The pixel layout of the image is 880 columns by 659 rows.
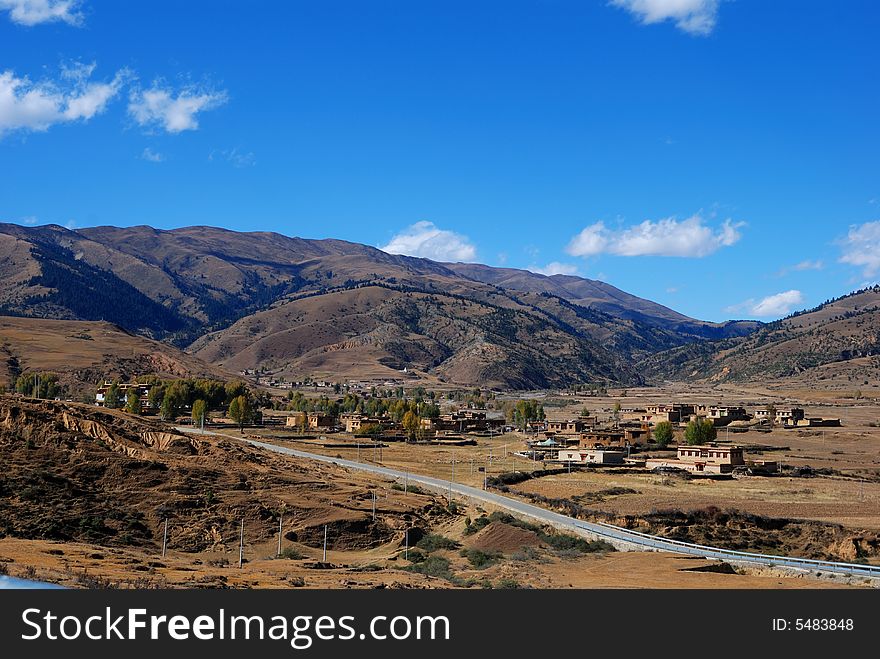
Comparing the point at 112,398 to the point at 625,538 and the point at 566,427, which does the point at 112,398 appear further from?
the point at 625,538

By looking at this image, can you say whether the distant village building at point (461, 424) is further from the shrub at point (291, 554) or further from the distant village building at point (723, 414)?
the shrub at point (291, 554)

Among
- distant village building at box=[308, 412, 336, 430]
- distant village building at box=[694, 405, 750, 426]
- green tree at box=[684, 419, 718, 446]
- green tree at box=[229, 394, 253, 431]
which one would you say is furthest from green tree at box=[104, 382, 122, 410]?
distant village building at box=[694, 405, 750, 426]

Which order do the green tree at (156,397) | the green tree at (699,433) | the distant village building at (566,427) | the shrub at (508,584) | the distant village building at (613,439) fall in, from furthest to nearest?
the green tree at (156,397)
the distant village building at (566,427)
the distant village building at (613,439)
the green tree at (699,433)
the shrub at (508,584)

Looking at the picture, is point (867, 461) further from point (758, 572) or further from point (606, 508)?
point (758, 572)

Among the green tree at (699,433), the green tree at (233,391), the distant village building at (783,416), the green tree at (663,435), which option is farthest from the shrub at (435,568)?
the distant village building at (783,416)

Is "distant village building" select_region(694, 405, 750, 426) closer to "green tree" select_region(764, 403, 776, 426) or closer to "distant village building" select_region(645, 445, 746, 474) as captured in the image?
"green tree" select_region(764, 403, 776, 426)

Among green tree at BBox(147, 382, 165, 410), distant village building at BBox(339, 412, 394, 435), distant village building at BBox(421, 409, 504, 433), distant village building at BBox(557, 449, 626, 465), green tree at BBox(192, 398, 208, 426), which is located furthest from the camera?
distant village building at BBox(421, 409, 504, 433)

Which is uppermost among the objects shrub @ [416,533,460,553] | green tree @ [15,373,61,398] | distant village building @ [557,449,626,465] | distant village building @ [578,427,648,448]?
green tree @ [15,373,61,398]

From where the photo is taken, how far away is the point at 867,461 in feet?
342

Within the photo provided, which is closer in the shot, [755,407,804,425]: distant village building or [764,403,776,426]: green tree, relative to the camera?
[755,407,804,425]: distant village building

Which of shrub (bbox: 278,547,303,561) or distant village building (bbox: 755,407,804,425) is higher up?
distant village building (bbox: 755,407,804,425)

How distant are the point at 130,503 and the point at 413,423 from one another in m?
77.2

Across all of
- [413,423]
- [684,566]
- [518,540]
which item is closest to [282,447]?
[413,423]

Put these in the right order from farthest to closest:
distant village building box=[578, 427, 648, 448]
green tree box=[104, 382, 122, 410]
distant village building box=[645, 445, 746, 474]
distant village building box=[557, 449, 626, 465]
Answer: green tree box=[104, 382, 122, 410]
distant village building box=[578, 427, 648, 448]
distant village building box=[557, 449, 626, 465]
distant village building box=[645, 445, 746, 474]
